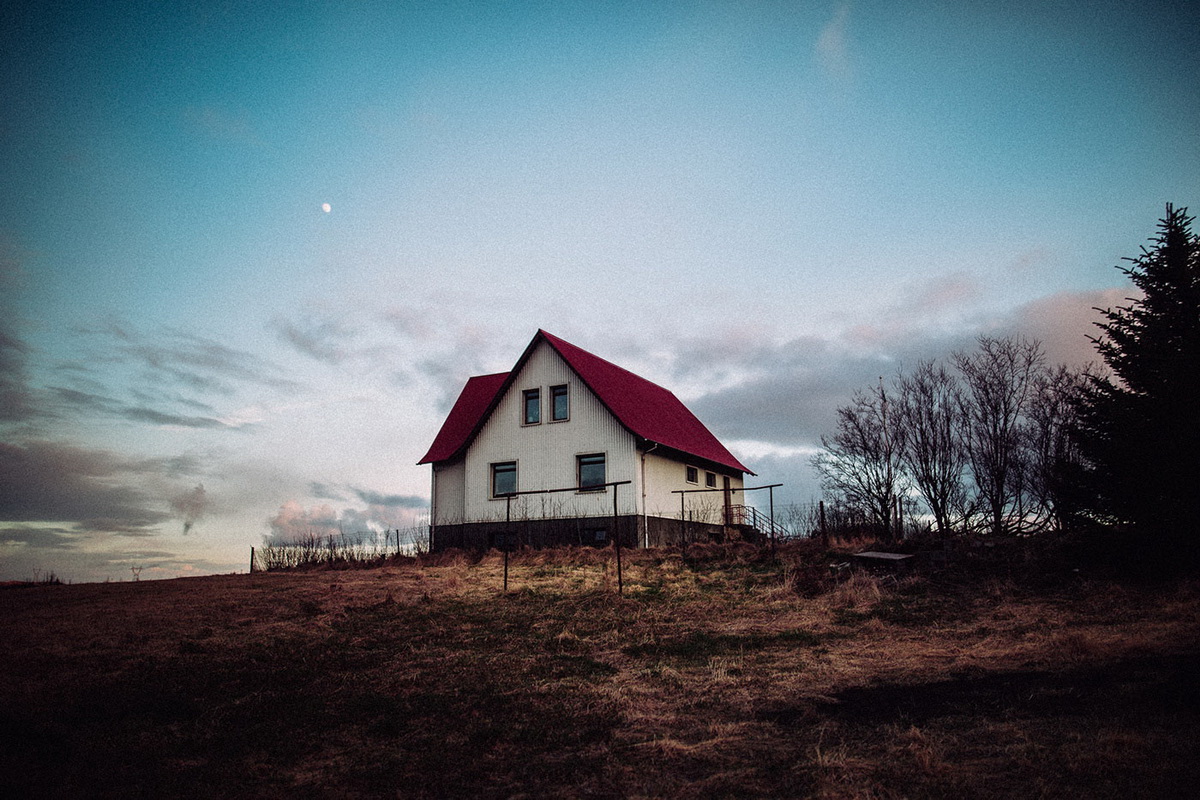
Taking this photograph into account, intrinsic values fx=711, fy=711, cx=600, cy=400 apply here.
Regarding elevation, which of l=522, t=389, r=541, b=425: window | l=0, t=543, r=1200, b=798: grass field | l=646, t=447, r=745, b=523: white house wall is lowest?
l=0, t=543, r=1200, b=798: grass field

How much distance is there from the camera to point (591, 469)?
25.0m

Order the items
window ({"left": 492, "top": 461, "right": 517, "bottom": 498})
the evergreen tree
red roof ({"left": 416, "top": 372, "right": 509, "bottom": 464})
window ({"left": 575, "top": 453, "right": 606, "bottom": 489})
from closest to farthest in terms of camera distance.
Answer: the evergreen tree
window ({"left": 575, "top": 453, "right": 606, "bottom": 489})
window ({"left": 492, "top": 461, "right": 517, "bottom": 498})
red roof ({"left": 416, "top": 372, "right": 509, "bottom": 464})

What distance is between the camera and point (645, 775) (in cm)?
564

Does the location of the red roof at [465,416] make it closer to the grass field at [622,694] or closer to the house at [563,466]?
the house at [563,466]

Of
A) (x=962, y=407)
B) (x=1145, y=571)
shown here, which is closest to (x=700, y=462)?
(x=962, y=407)

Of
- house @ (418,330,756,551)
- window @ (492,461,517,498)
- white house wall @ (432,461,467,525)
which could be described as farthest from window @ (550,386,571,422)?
white house wall @ (432,461,467,525)

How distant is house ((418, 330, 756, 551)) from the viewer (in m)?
24.3

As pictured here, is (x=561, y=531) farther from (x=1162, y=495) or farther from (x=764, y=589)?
(x=1162, y=495)

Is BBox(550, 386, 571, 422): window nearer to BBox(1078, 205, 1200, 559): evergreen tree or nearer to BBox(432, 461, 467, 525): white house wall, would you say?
BBox(432, 461, 467, 525): white house wall

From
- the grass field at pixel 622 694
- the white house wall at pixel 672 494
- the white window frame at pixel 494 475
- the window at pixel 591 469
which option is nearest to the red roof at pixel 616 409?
the white house wall at pixel 672 494

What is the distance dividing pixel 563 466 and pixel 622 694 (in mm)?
17260

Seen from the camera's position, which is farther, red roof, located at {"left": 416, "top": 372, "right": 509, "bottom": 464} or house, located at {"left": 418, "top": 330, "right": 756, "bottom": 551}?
red roof, located at {"left": 416, "top": 372, "right": 509, "bottom": 464}

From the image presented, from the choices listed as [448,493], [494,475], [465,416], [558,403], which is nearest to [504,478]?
[494,475]

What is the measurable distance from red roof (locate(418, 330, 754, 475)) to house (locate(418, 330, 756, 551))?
8cm
